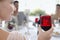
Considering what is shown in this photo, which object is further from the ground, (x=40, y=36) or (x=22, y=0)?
(x=22, y=0)

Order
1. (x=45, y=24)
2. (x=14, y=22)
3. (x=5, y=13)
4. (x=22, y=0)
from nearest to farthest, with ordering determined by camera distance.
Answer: (x=5, y=13), (x=45, y=24), (x=14, y=22), (x=22, y=0)

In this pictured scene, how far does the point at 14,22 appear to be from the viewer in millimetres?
2285

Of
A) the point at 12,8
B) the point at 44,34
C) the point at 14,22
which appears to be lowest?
the point at 14,22

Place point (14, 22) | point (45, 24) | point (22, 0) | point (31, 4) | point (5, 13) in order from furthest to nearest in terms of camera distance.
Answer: point (31, 4) < point (22, 0) < point (14, 22) < point (45, 24) < point (5, 13)

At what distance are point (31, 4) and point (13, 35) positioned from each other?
3.74 meters

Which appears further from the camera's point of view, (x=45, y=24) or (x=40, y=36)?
(x=45, y=24)

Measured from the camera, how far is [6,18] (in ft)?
2.02

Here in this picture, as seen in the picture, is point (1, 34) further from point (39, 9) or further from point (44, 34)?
point (39, 9)

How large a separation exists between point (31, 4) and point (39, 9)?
29 cm

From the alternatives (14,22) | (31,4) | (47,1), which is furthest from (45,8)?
(14,22)

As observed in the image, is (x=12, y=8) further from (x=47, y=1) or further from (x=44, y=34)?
(x=47, y=1)

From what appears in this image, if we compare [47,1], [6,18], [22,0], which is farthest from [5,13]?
[47,1]

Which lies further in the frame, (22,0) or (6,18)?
(22,0)

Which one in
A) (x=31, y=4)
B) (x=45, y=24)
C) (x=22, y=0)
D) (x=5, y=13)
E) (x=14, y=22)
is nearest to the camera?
(x=5, y=13)
